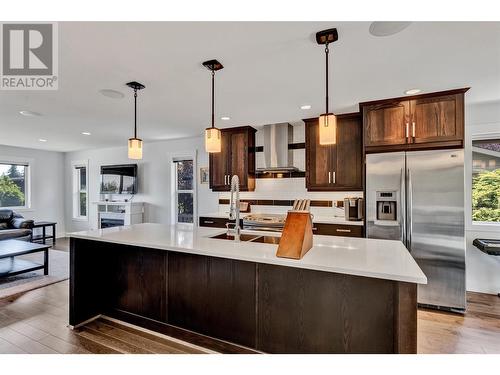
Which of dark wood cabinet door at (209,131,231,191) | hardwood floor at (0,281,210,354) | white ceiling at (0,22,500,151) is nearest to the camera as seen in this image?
white ceiling at (0,22,500,151)

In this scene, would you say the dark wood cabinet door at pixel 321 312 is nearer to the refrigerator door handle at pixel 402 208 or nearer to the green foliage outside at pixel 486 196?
the refrigerator door handle at pixel 402 208

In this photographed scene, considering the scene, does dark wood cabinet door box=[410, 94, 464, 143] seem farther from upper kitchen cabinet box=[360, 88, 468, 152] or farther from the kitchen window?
the kitchen window

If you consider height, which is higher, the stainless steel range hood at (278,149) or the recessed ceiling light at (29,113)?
the recessed ceiling light at (29,113)

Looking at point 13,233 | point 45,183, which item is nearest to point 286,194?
point 13,233

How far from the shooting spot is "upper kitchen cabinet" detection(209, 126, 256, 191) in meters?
4.57

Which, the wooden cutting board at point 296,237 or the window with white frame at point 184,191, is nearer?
the wooden cutting board at point 296,237

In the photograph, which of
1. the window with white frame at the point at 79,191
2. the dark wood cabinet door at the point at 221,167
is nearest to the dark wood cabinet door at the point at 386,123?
the dark wood cabinet door at the point at 221,167

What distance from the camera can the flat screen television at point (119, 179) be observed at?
6.14m

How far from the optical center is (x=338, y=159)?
152 inches

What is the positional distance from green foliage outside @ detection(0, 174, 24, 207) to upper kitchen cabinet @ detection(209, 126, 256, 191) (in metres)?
5.14

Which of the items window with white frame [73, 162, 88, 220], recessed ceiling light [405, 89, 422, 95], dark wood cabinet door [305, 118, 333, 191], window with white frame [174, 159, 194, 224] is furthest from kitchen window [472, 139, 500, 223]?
window with white frame [73, 162, 88, 220]

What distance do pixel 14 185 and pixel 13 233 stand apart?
6.06 ft

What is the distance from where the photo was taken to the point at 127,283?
247cm

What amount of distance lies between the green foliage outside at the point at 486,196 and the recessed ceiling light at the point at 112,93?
4.56m
